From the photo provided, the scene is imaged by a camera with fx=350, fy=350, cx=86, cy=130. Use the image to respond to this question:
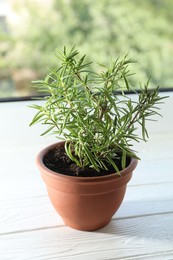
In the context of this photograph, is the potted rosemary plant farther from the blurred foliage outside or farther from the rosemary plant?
the blurred foliage outside

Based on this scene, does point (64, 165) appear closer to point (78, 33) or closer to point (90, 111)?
point (90, 111)

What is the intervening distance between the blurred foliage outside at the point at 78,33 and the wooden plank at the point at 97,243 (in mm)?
662

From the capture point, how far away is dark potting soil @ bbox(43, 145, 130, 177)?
2.48 feet

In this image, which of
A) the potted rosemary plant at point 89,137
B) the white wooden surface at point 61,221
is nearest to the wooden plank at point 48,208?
the white wooden surface at point 61,221

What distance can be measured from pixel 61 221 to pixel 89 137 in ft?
0.83

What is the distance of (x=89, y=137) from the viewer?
0.73m

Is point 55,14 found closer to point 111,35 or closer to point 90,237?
point 111,35

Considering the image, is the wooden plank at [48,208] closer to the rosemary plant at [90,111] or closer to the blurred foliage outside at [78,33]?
the rosemary plant at [90,111]

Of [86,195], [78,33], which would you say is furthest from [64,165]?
[78,33]

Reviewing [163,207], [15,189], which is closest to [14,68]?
[15,189]

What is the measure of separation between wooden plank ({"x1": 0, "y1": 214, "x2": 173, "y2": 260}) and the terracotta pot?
1.3 inches

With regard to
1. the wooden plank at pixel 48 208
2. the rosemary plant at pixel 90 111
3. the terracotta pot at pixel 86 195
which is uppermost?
the rosemary plant at pixel 90 111

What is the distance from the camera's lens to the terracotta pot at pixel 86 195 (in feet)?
2.36

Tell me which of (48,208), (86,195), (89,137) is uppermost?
(89,137)
